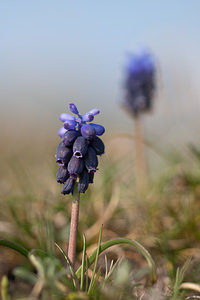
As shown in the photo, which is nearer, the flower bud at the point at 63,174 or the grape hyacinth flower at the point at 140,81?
the flower bud at the point at 63,174

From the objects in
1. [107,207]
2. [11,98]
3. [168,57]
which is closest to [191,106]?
[168,57]

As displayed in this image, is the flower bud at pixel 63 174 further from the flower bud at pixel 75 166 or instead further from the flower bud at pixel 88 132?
the flower bud at pixel 88 132

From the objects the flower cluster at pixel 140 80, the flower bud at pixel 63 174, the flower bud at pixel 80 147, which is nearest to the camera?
the flower bud at pixel 80 147

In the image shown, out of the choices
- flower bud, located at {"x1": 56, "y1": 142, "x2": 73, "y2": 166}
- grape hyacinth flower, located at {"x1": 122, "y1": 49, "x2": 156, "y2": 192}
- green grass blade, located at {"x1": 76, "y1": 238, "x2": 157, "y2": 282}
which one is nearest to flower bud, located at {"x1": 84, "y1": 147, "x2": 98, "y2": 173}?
flower bud, located at {"x1": 56, "y1": 142, "x2": 73, "y2": 166}

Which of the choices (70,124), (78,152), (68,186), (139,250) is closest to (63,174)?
(68,186)

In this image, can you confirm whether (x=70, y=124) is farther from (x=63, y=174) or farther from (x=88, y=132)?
(x=63, y=174)

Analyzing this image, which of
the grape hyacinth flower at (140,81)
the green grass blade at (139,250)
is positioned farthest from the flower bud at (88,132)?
the grape hyacinth flower at (140,81)

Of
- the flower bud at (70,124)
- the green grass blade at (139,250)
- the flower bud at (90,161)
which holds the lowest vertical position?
the green grass blade at (139,250)
